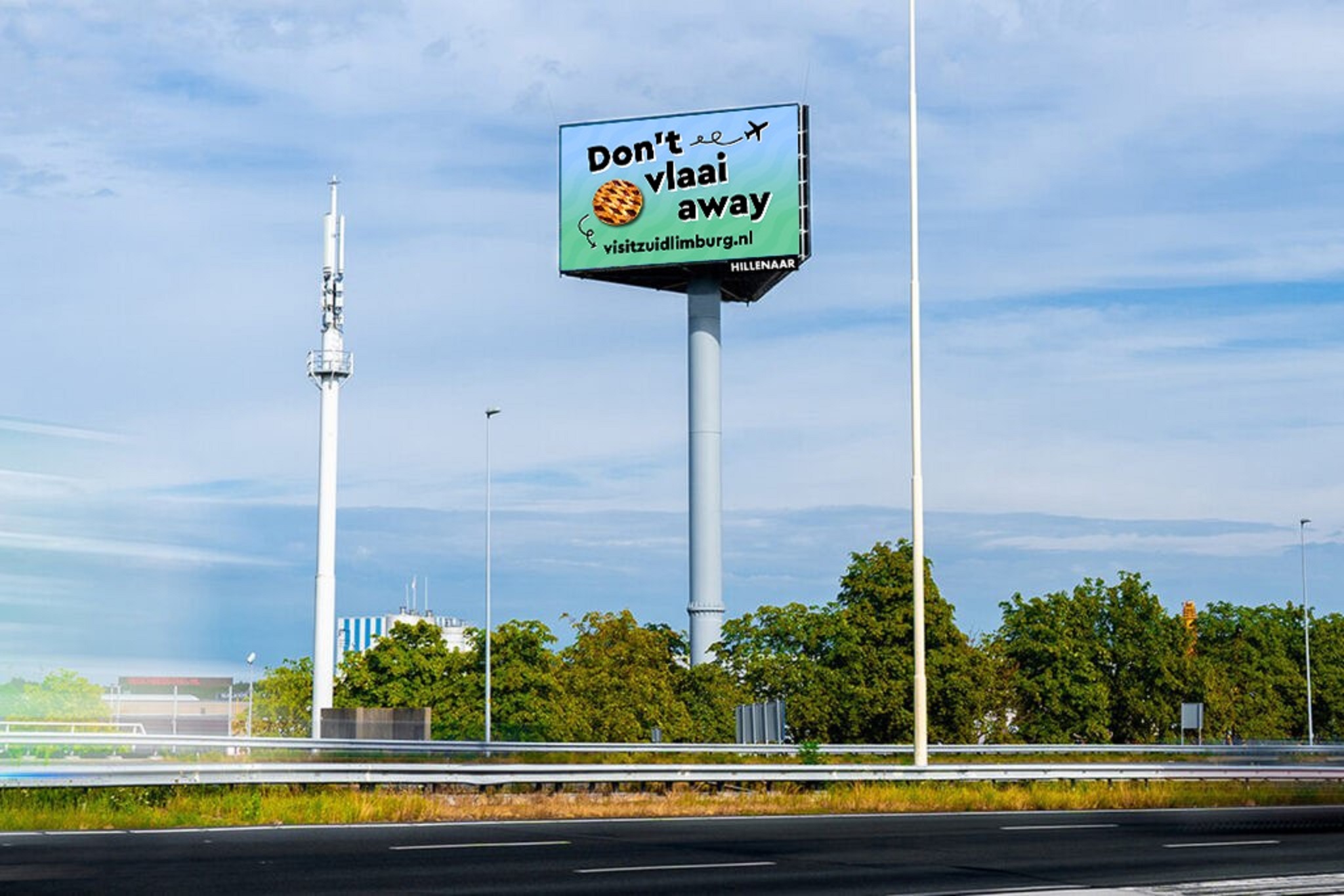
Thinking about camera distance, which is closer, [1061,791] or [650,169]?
[1061,791]

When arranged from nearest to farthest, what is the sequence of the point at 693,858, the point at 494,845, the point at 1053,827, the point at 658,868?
the point at 658,868, the point at 693,858, the point at 494,845, the point at 1053,827

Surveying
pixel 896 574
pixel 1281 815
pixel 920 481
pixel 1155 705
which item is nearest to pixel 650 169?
pixel 896 574

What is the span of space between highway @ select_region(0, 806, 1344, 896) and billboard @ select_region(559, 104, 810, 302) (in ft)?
172

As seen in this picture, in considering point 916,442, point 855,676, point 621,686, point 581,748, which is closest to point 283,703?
point 621,686

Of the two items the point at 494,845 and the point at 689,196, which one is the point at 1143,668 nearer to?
the point at 689,196

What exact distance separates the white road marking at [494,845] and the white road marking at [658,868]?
2.71 metres

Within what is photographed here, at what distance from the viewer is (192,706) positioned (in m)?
126

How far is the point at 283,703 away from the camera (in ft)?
309

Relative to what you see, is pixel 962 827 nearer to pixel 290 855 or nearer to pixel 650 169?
pixel 290 855

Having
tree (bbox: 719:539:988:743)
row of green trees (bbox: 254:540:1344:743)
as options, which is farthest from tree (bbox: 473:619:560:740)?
tree (bbox: 719:539:988:743)

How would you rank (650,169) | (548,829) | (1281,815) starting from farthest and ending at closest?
1. (650,169)
2. (1281,815)
3. (548,829)

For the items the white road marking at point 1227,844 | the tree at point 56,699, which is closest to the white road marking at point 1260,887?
the white road marking at point 1227,844

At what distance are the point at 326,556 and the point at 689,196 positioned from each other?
2319 cm

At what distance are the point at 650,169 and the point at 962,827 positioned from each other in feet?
187
